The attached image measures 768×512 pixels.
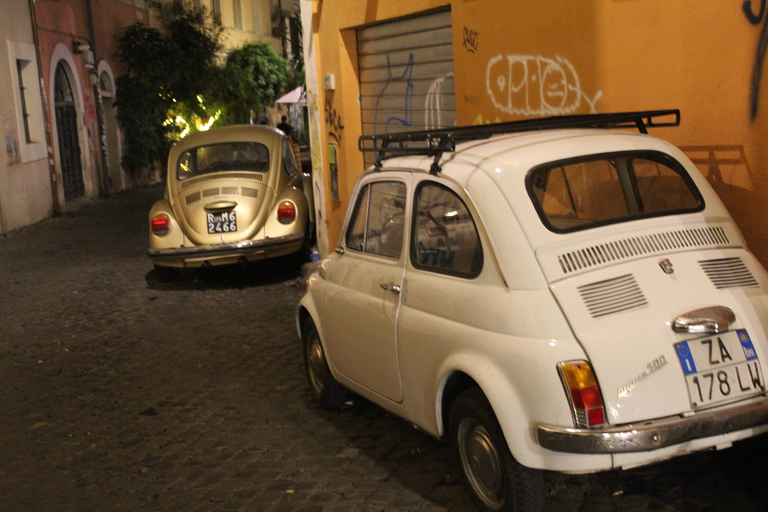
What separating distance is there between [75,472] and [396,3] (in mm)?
5640

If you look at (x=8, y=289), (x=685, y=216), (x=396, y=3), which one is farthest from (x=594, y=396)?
(x=8, y=289)

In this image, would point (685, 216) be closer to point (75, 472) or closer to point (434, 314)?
point (434, 314)

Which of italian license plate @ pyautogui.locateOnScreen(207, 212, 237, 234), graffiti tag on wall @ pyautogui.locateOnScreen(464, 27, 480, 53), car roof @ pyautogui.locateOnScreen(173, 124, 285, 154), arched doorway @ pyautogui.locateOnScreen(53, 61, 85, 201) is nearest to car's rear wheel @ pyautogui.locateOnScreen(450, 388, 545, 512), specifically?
graffiti tag on wall @ pyautogui.locateOnScreen(464, 27, 480, 53)

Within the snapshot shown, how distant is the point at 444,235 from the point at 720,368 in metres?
1.34

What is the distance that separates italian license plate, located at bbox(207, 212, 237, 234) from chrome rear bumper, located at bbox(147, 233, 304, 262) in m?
0.22

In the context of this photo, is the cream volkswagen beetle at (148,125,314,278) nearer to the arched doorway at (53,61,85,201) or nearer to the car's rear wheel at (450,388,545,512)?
the car's rear wheel at (450,388,545,512)

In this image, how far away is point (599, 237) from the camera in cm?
340

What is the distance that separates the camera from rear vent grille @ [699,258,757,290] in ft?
11.1

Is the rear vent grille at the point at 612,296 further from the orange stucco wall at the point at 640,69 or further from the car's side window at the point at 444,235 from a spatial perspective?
the orange stucco wall at the point at 640,69

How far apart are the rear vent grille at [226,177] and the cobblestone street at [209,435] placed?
1620 mm

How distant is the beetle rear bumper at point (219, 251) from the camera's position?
9117 millimetres

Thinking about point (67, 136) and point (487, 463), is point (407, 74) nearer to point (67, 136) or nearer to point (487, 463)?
point (487, 463)

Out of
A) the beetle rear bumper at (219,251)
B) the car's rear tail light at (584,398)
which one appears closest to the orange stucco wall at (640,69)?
the car's rear tail light at (584,398)

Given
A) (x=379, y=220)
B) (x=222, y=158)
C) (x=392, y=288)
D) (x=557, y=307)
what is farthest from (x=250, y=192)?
(x=557, y=307)
